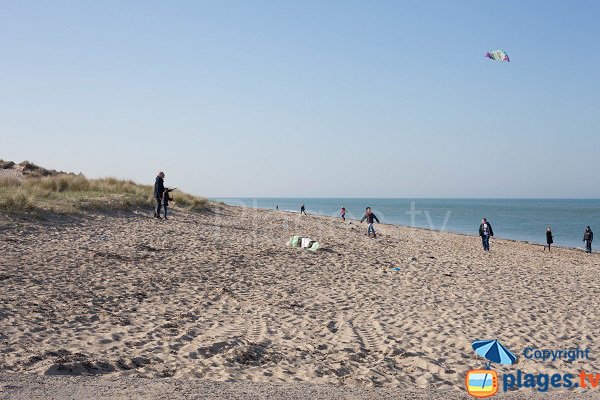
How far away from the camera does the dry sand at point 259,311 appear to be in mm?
5855

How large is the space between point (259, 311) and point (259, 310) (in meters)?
0.07

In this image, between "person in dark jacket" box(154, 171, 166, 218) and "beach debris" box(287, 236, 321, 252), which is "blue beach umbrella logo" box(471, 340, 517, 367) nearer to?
"beach debris" box(287, 236, 321, 252)

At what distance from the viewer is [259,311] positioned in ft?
27.9

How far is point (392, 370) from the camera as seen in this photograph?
618 centimetres

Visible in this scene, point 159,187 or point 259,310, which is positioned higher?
point 159,187

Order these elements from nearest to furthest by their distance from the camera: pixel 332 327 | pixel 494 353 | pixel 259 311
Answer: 1. pixel 494 353
2. pixel 332 327
3. pixel 259 311

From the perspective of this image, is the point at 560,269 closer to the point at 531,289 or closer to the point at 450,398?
the point at 531,289

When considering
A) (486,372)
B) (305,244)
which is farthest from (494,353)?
(305,244)

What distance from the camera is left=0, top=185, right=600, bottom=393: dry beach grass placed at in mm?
5875

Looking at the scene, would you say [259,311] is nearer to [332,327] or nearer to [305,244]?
[332,327]

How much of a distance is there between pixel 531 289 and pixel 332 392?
886 cm

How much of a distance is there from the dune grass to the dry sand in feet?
3.87

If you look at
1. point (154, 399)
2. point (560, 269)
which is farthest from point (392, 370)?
point (560, 269)

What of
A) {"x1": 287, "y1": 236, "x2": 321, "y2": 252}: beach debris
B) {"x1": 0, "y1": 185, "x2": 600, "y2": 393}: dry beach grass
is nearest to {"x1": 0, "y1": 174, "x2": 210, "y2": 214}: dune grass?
{"x1": 0, "y1": 185, "x2": 600, "y2": 393}: dry beach grass
